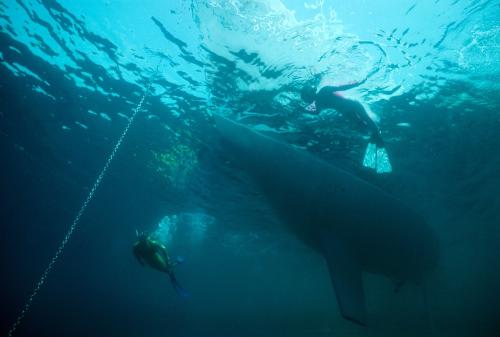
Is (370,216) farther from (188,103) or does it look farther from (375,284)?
(375,284)

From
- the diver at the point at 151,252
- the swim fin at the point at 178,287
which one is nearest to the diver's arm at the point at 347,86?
the diver at the point at 151,252

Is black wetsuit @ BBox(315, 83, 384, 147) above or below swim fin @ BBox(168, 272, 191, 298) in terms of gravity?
above

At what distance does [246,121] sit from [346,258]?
5902mm

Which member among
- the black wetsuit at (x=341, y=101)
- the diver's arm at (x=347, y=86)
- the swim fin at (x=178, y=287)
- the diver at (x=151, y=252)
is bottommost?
the swim fin at (x=178, y=287)

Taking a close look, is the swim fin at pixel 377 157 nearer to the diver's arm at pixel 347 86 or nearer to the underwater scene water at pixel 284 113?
the underwater scene water at pixel 284 113

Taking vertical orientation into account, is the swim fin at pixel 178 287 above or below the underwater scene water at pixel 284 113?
below

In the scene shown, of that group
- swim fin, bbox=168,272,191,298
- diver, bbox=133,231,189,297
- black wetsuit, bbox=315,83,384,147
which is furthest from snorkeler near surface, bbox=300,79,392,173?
swim fin, bbox=168,272,191,298

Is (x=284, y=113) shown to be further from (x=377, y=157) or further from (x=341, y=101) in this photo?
(x=377, y=157)

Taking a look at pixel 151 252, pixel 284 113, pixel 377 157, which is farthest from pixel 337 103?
pixel 151 252

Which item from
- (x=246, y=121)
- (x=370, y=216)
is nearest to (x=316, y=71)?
(x=246, y=121)

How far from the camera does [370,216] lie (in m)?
8.76

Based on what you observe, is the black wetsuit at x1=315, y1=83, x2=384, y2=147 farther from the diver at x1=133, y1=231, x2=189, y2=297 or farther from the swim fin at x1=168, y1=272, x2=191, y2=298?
the swim fin at x1=168, y1=272, x2=191, y2=298

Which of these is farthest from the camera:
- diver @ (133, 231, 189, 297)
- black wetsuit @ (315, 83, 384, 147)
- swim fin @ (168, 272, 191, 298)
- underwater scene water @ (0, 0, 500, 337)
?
black wetsuit @ (315, 83, 384, 147)

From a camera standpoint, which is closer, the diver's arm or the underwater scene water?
the underwater scene water
